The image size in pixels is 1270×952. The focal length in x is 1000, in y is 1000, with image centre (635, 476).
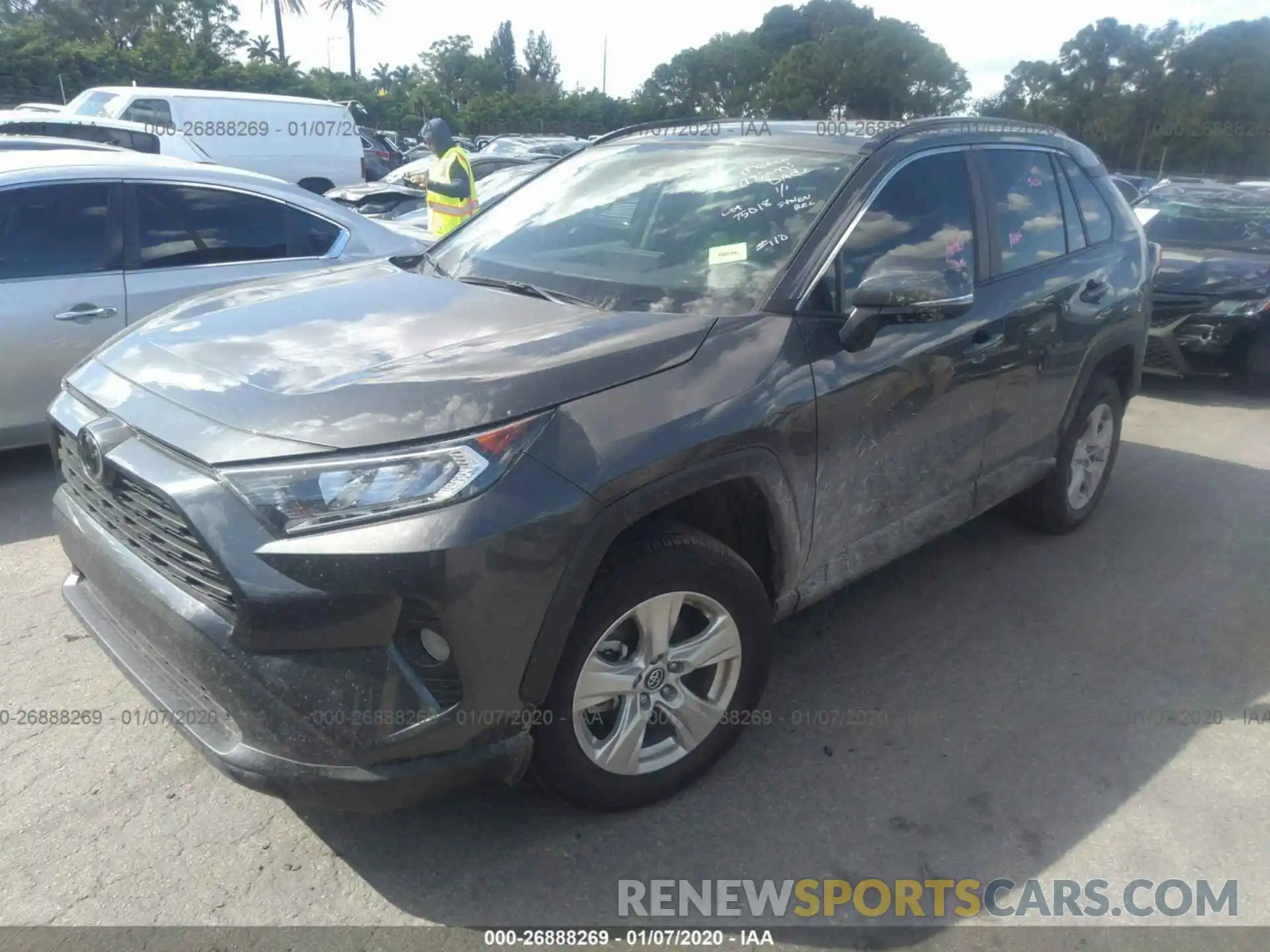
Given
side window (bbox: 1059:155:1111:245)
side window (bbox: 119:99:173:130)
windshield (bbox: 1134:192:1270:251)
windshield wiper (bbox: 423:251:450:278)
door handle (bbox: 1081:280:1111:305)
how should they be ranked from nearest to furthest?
windshield wiper (bbox: 423:251:450:278) < door handle (bbox: 1081:280:1111:305) < side window (bbox: 1059:155:1111:245) < windshield (bbox: 1134:192:1270:251) < side window (bbox: 119:99:173:130)

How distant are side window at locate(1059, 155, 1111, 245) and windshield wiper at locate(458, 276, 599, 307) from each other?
8.74ft

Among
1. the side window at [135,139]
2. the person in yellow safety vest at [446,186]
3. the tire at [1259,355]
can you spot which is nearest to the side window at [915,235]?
the person in yellow safety vest at [446,186]

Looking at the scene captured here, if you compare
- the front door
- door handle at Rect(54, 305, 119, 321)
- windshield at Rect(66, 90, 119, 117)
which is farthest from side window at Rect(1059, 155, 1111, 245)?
windshield at Rect(66, 90, 119, 117)

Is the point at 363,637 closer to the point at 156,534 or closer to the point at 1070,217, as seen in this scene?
the point at 156,534

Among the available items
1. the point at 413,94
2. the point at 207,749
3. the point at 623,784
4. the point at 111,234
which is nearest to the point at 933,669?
the point at 623,784

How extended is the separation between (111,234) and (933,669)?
447cm

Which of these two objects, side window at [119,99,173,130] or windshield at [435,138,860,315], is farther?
side window at [119,99,173,130]

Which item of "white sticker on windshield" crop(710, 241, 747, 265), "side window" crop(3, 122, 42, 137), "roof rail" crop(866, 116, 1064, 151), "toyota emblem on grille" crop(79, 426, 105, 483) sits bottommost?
"toyota emblem on grille" crop(79, 426, 105, 483)

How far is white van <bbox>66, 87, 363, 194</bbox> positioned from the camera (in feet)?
50.9

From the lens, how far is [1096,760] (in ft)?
10.4

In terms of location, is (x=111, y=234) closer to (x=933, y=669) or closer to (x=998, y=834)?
(x=933, y=669)

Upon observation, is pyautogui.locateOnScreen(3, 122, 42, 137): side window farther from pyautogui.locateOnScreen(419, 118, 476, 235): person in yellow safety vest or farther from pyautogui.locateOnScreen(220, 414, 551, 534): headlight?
pyautogui.locateOnScreen(220, 414, 551, 534): headlight

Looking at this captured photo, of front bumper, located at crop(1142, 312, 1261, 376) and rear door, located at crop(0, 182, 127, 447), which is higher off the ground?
rear door, located at crop(0, 182, 127, 447)

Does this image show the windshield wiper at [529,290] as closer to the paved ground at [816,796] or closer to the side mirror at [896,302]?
the side mirror at [896,302]
